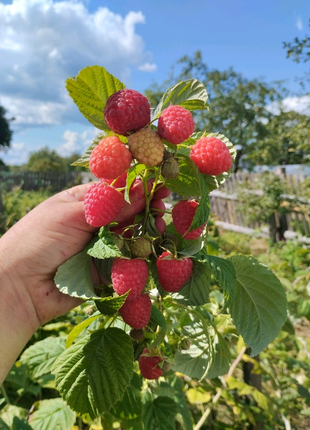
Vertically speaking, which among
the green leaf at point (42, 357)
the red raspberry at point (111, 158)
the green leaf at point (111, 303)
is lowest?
the green leaf at point (42, 357)

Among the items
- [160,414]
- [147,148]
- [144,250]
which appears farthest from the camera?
[160,414]

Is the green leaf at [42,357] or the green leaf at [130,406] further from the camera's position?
the green leaf at [42,357]

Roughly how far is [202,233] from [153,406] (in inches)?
28.7

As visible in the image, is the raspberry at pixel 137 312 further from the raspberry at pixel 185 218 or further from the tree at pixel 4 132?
the tree at pixel 4 132

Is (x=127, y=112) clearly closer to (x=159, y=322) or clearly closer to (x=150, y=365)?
(x=159, y=322)

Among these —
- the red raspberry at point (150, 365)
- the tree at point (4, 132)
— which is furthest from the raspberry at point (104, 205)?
the tree at point (4, 132)

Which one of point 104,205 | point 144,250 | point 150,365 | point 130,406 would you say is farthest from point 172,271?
point 130,406

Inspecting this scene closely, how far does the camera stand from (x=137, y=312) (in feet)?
2.20

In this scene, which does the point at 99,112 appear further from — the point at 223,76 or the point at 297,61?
the point at 223,76

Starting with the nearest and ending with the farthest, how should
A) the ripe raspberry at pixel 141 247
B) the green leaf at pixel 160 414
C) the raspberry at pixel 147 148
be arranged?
the raspberry at pixel 147 148
the ripe raspberry at pixel 141 247
the green leaf at pixel 160 414

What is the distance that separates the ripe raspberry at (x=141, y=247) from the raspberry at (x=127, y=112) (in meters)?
0.21

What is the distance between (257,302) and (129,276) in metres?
0.39

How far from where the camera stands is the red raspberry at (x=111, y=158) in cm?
61

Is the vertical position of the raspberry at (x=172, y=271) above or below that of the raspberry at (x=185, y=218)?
below
